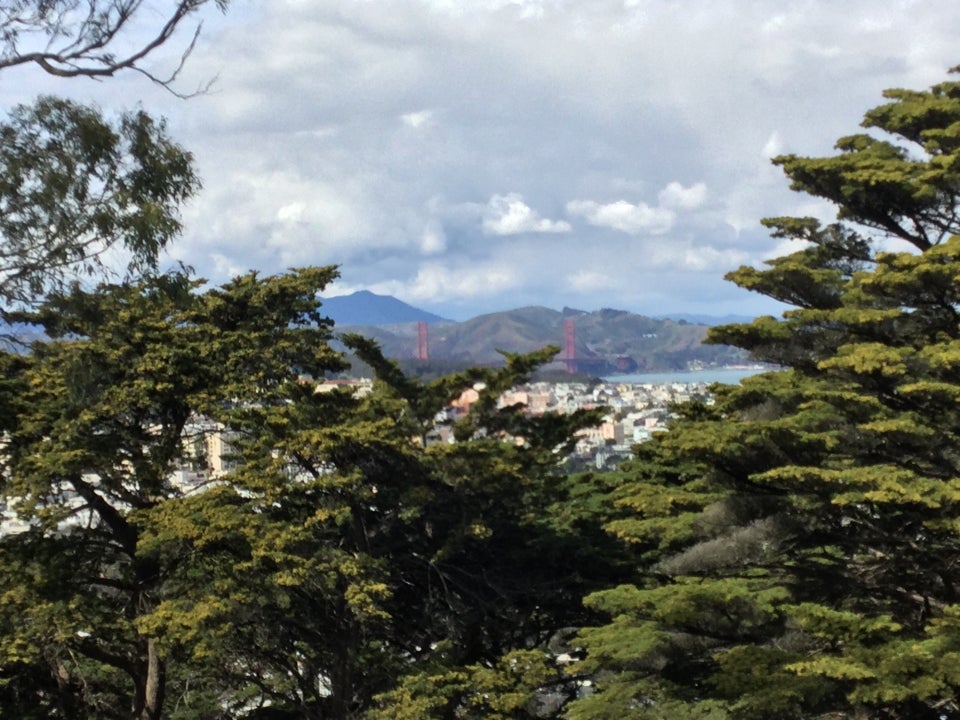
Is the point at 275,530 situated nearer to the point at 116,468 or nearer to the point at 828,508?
the point at 116,468

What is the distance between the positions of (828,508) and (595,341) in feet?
581

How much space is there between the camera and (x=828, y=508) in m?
9.01

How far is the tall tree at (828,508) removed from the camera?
27.1 ft

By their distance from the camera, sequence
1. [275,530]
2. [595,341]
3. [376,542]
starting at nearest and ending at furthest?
[275,530] < [376,542] < [595,341]

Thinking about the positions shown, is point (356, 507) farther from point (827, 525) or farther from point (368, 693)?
point (827, 525)

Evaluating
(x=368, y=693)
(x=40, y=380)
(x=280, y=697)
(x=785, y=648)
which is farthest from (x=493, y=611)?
(x=40, y=380)

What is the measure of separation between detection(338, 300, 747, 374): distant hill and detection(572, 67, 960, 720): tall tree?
119635mm

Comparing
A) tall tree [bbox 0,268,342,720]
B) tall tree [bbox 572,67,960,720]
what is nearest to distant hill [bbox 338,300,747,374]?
tall tree [bbox 0,268,342,720]

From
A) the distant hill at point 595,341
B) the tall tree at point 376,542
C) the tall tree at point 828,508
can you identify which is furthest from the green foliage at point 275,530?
the distant hill at point 595,341

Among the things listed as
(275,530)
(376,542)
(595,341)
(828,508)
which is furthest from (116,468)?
(595,341)

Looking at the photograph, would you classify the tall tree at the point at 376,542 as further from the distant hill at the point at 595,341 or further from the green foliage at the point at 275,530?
the distant hill at the point at 595,341

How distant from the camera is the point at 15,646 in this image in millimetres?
10891

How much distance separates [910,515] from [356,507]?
591cm

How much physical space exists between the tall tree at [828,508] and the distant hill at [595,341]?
120 meters
